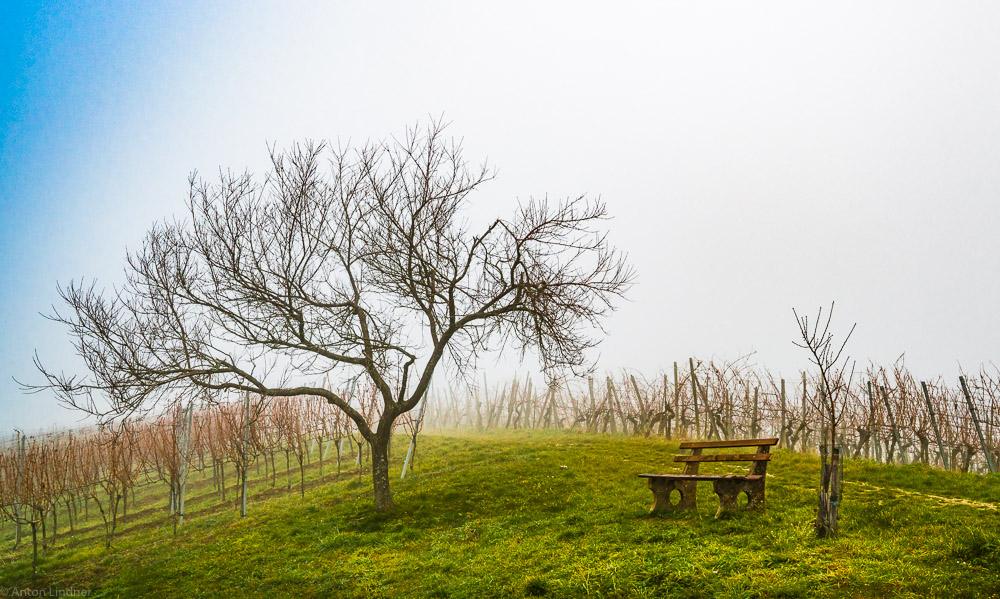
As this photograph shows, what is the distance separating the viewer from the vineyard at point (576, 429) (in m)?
11.7

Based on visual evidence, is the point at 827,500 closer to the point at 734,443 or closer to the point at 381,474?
the point at 734,443

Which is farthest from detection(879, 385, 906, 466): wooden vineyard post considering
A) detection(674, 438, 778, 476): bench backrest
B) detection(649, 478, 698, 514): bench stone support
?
detection(649, 478, 698, 514): bench stone support

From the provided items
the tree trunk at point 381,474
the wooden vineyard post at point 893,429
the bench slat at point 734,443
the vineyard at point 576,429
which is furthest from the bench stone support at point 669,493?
the wooden vineyard post at point 893,429

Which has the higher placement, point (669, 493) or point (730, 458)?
point (730, 458)

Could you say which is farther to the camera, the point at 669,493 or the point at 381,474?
the point at 381,474

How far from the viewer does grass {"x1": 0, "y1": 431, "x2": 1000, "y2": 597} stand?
14.5ft

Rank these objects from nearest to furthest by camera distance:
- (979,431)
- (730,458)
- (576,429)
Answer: (730,458) → (979,431) → (576,429)

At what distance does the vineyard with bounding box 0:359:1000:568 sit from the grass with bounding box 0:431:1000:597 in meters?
1.09

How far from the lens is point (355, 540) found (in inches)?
324

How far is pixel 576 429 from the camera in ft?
74.3

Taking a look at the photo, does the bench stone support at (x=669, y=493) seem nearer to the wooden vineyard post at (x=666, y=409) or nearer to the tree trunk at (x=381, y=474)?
the tree trunk at (x=381, y=474)

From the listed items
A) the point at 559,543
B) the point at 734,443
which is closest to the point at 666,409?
the point at 734,443

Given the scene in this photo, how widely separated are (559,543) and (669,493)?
174 centimetres

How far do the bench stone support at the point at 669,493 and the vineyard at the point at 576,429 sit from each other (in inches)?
203
